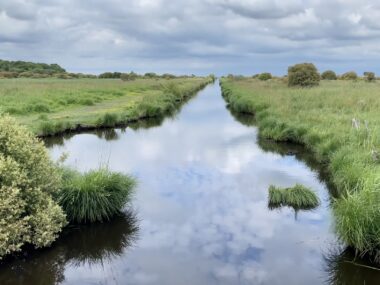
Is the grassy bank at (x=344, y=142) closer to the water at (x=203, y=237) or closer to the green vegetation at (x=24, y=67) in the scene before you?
the water at (x=203, y=237)

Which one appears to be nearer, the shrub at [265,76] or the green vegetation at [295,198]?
the green vegetation at [295,198]

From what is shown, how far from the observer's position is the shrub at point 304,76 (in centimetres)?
4575

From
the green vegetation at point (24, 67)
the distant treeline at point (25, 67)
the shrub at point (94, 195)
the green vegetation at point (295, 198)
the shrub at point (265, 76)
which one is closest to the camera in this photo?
the shrub at point (94, 195)

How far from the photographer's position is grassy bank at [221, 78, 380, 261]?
25.6 ft

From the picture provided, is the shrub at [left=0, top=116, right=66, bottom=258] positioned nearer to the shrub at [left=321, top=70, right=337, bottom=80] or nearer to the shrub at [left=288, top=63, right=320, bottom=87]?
the shrub at [left=288, top=63, right=320, bottom=87]

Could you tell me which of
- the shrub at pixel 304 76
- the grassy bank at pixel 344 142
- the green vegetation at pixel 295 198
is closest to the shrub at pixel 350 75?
the shrub at pixel 304 76

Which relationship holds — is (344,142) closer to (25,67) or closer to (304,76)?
(304,76)

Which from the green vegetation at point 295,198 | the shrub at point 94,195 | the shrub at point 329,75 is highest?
the shrub at point 329,75

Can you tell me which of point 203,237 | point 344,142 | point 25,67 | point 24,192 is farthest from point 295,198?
point 25,67

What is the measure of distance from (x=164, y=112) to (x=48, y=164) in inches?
1019

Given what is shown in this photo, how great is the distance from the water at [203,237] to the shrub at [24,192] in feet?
1.83

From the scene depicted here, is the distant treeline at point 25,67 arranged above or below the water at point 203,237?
above

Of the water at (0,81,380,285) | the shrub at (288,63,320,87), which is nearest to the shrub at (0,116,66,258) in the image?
the water at (0,81,380,285)

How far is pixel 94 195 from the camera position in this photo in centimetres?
952
